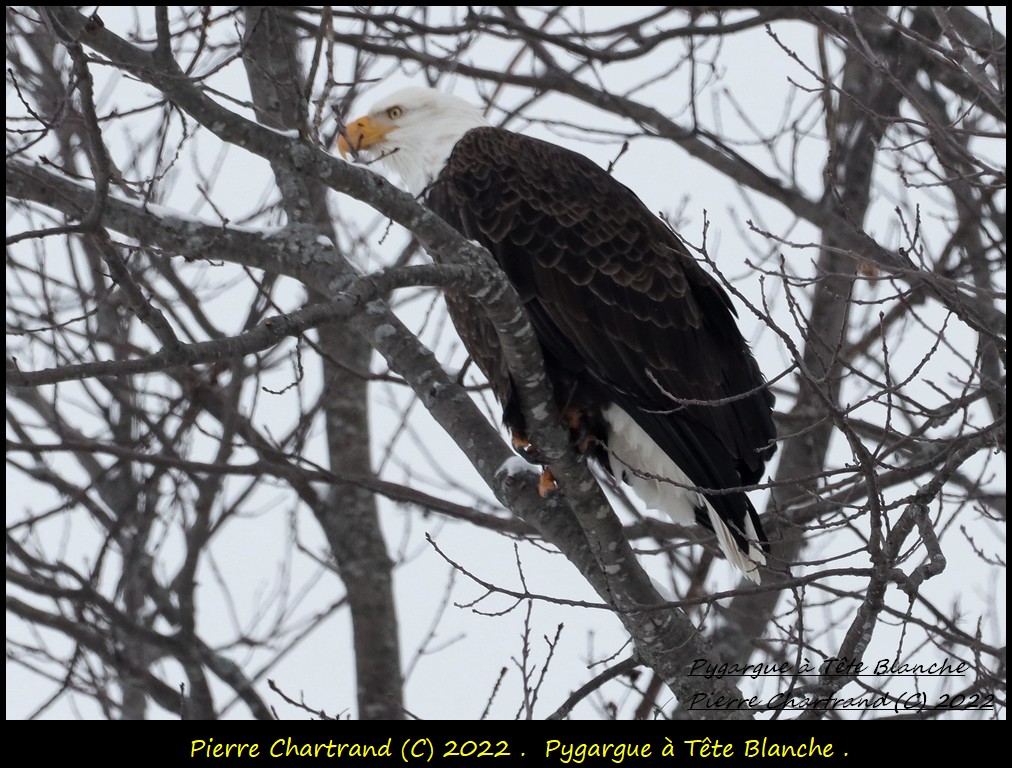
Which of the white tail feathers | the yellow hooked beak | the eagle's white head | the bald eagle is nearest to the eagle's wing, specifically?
the bald eagle

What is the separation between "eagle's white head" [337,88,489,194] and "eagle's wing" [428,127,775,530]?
278mm

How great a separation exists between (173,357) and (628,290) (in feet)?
6.27

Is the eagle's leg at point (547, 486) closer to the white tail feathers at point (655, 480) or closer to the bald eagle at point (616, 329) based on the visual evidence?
the bald eagle at point (616, 329)

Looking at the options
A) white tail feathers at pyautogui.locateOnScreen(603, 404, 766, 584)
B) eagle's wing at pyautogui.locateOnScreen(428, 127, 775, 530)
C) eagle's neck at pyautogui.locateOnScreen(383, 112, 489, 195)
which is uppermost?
eagle's neck at pyautogui.locateOnScreen(383, 112, 489, 195)

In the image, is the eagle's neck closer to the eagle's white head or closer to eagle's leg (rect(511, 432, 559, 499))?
the eagle's white head

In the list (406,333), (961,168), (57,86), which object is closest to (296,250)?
(406,333)

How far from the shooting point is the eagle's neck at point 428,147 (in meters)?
4.68

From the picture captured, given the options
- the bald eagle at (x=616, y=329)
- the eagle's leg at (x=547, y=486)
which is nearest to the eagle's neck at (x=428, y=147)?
the bald eagle at (x=616, y=329)

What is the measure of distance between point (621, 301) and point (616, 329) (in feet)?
0.35

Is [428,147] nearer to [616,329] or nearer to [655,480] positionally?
[616,329]

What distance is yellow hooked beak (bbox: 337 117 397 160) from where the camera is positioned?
196 inches

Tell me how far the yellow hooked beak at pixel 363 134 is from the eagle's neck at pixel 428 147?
0.09 meters

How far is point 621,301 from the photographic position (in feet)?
13.8

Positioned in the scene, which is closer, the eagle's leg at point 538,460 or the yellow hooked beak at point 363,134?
the eagle's leg at point 538,460
